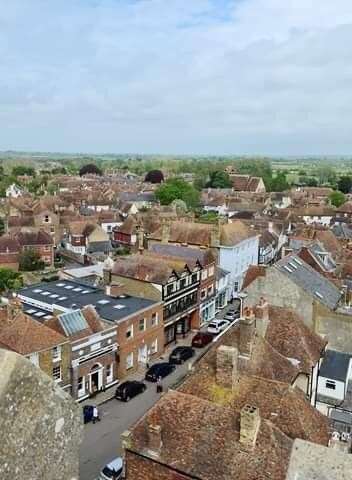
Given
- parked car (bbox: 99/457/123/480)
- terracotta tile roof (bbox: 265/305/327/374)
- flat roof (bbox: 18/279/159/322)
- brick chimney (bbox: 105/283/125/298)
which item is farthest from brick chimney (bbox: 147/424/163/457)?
brick chimney (bbox: 105/283/125/298)

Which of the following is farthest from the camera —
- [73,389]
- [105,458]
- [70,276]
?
[70,276]

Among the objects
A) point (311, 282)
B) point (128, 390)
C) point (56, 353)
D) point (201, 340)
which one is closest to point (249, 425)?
point (56, 353)

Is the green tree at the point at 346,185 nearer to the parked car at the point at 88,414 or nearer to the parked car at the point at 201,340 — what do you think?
the parked car at the point at 201,340

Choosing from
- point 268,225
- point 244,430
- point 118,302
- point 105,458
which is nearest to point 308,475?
point 244,430

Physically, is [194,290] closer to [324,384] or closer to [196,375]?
[324,384]

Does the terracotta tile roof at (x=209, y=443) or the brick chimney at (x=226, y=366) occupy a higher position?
the brick chimney at (x=226, y=366)

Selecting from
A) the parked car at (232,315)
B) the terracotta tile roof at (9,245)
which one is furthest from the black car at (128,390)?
the terracotta tile roof at (9,245)
